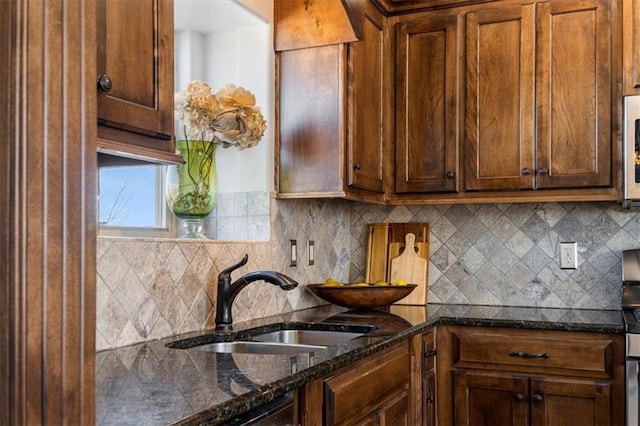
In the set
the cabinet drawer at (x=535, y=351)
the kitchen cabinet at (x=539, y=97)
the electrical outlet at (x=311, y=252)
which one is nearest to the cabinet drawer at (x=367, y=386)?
the cabinet drawer at (x=535, y=351)

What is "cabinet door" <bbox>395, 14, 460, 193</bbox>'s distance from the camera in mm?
2965

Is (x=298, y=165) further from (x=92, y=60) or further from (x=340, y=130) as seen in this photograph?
(x=92, y=60)

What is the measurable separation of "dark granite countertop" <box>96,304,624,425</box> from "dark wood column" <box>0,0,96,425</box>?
0.45 meters

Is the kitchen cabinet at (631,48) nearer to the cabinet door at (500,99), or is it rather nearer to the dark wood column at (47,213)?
the cabinet door at (500,99)

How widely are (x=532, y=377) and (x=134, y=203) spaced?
5.40 ft

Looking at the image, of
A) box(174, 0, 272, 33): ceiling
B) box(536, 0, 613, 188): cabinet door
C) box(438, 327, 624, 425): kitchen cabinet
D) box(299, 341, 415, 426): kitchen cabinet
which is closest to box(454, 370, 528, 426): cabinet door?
box(438, 327, 624, 425): kitchen cabinet

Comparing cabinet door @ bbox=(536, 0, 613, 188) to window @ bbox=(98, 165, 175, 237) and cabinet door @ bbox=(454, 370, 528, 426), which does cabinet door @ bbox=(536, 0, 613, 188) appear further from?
window @ bbox=(98, 165, 175, 237)

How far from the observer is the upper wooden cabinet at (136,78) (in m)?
1.26

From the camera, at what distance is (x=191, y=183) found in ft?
7.36

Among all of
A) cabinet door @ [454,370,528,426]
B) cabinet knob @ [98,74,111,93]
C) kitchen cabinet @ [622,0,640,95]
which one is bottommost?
cabinet door @ [454,370,528,426]

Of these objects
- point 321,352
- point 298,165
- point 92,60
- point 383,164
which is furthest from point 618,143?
point 92,60

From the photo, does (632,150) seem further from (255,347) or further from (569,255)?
(255,347)

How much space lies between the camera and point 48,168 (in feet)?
1.96

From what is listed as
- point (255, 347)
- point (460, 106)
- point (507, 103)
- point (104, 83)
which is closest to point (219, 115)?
point (255, 347)
